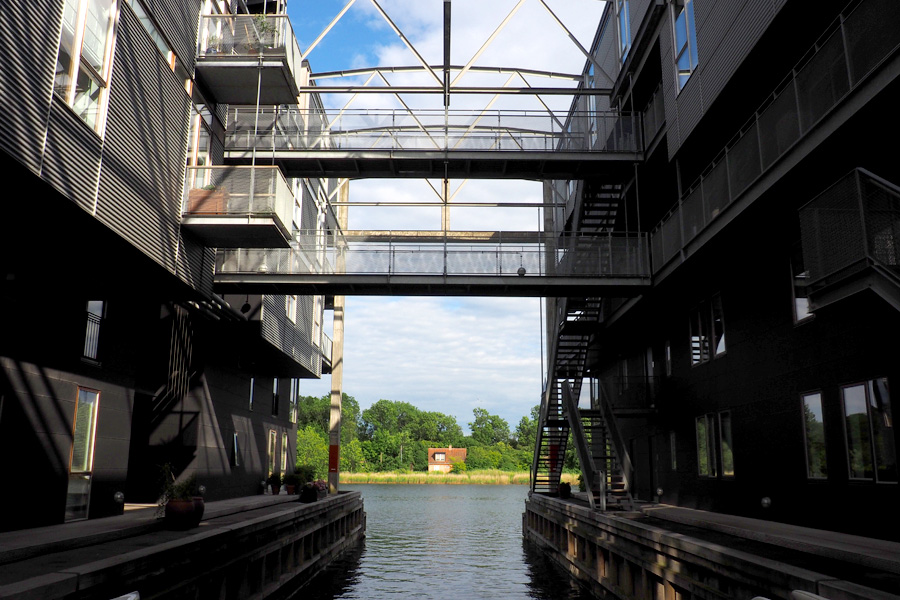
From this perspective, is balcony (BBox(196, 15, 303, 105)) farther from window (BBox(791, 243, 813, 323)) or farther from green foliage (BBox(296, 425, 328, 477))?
green foliage (BBox(296, 425, 328, 477))

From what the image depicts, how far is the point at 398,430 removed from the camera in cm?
14225

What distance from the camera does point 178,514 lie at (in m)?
13.2

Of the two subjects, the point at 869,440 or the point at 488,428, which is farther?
the point at 488,428

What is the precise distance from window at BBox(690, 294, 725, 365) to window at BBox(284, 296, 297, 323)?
1510 cm

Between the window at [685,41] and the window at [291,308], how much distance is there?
16.3m

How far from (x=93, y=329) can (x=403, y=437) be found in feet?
359

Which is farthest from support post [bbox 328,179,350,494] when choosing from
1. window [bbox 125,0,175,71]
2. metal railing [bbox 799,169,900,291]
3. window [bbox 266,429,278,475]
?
metal railing [bbox 799,169,900,291]

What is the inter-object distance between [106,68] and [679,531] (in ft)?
45.4

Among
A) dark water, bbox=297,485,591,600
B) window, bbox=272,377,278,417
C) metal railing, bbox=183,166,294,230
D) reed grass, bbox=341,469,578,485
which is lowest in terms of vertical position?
reed grass, bbox=341,469,578,485

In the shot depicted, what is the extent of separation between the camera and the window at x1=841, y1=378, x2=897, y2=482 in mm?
11820

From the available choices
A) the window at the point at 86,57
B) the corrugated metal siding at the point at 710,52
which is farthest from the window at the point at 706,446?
the window at the point at 86,57

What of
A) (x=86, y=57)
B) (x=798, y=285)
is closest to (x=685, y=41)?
(x=798, y=285)

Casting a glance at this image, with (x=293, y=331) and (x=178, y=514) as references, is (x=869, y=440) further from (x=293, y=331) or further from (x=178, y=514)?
(x=293, y=331)

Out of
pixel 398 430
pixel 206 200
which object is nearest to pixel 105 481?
pixel 206 200
